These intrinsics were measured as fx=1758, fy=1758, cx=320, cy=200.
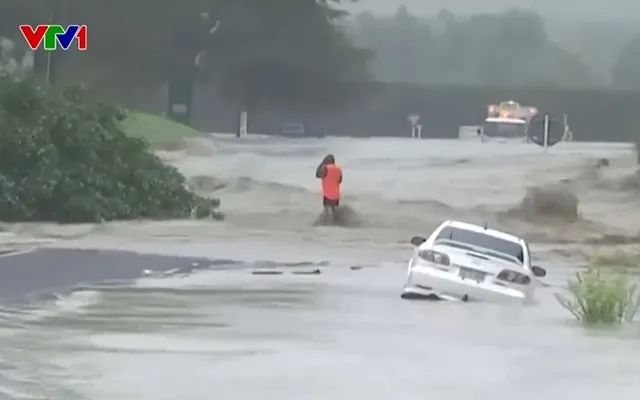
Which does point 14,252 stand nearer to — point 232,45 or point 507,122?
point 232,45

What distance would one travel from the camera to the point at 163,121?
4719cm

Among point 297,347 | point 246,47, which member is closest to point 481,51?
point 246,47

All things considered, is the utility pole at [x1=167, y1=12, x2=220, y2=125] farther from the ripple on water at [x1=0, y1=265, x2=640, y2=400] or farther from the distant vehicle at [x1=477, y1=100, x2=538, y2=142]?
the ripple on water at [x1=0, y1=265, x2=640, y2=400]

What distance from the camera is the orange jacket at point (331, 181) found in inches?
1507

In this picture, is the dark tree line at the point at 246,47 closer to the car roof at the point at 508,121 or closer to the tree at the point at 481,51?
the tree at the point at 481,51

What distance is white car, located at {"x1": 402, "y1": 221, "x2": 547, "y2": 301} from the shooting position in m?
22.7

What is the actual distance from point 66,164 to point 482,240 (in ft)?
51.2

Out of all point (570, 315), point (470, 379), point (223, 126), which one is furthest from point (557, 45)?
point (470, 379)

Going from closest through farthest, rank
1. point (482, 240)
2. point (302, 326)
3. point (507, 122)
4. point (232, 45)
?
point (302, 326) → point (482, 240) → point (232, 45) → point (507, 122)

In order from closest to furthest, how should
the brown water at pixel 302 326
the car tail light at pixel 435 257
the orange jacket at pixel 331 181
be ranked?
1. the brown water at pixel 302 326
2. the car tail light at pixel 435 257
3. the orange jacket at pixel 331 181

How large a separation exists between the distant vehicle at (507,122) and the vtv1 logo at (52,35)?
1319 cm

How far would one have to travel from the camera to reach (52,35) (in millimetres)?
44969

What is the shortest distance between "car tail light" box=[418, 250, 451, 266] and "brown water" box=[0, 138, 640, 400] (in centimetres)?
55

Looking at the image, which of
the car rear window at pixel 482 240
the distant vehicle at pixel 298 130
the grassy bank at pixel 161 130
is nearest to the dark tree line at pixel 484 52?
the distant vehicle at pixel 298 130
